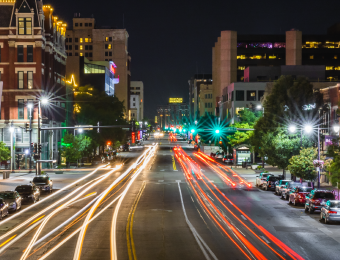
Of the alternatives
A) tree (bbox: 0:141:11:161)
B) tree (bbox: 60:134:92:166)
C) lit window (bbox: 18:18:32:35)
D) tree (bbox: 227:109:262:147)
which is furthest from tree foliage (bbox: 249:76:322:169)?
lit window (bbox: 18:18:32:35)

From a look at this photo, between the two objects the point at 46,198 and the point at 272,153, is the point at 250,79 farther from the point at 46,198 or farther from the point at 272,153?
the point at 46,198

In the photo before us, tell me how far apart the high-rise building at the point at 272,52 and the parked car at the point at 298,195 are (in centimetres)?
11947

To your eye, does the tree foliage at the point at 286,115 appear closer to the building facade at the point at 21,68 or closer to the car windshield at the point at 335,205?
the car windshield at the point at 335,205

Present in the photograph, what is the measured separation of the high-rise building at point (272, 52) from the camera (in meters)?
154

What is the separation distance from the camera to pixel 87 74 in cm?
14538

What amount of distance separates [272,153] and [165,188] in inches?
538

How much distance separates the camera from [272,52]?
154875mm

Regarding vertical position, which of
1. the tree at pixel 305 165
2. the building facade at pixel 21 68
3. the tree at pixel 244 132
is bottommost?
the tree at pixel 305 165

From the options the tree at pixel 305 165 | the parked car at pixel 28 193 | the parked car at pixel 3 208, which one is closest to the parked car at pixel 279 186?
the tree at pixel 305 165

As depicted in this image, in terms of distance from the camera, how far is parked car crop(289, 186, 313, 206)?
34188mm

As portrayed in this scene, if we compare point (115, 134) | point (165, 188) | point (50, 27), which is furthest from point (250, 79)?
point (165, 188)

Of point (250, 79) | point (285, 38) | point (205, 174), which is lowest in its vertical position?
point (205, 174)

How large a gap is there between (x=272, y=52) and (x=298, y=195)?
12664cm

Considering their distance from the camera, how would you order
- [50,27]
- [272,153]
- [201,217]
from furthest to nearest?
[50,27]
[272,153]
[201,217]
